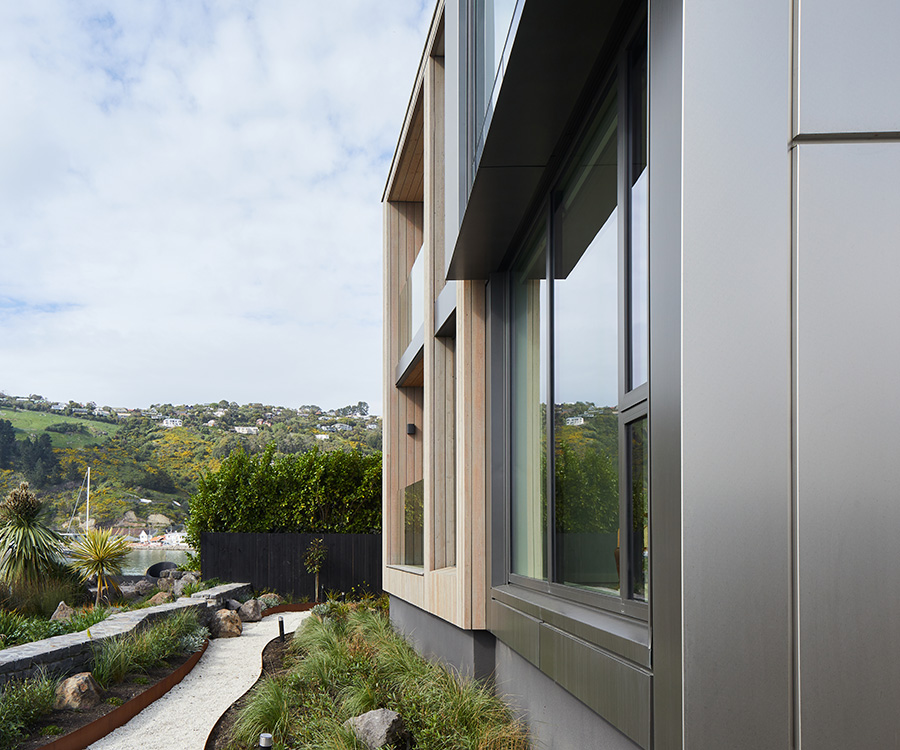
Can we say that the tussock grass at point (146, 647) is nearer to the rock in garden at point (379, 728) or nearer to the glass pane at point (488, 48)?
the rock in garden at point (379, 728)

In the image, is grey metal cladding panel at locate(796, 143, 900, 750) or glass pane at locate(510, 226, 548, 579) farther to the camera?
glass pane at locate(510, 226, 548, 579)

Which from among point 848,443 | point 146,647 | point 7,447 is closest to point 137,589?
point 146,647

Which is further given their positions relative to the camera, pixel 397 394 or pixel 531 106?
pixel 397 394

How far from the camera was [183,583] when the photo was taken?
18781 millimetres

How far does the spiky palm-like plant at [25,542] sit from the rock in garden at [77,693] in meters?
9.76

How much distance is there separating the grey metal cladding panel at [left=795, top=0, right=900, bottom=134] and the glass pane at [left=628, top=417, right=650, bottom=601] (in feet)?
4.70

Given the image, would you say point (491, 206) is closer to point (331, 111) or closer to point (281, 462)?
point (281, 462)

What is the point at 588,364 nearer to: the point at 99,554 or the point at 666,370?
the point at 666,370

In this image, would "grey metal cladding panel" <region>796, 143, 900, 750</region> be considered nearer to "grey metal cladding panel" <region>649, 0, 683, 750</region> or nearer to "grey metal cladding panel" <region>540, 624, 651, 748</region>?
"grey metal cladding panel" <region>649, 0, 683, 750</region>

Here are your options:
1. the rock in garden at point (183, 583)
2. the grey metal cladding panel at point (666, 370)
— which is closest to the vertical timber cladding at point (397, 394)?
the rock in garden at point (183, 583)

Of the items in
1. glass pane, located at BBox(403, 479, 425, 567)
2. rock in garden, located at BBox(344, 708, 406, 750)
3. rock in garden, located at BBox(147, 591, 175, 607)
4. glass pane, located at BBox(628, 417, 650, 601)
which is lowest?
Result: rock in garden, located at BBox(147, 591, 175, 607)

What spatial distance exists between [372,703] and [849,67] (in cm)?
560

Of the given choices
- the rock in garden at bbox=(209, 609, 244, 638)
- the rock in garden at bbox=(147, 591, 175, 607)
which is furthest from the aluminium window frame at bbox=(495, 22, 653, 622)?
the rock in garden at bbox=(147, 591, 175, 607)

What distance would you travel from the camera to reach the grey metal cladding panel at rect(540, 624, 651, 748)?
2.97 meters
